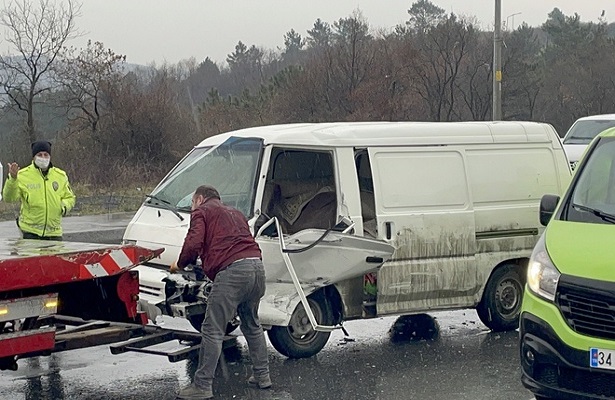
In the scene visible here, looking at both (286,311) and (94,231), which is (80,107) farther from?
(286,311)

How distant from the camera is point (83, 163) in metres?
30.3

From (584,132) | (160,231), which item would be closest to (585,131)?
(584,132)

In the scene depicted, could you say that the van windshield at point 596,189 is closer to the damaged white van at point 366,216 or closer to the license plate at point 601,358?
the license plate at point 601,358

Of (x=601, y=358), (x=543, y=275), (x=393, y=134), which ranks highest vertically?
(x=393, y=134)

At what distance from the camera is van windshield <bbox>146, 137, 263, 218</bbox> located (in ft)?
26.2

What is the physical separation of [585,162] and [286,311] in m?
2.71

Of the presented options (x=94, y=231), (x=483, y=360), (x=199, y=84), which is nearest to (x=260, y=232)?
(x=483, y=360)

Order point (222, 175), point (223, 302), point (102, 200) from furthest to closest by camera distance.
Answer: point (102, 200) → point (222, 175) → point (223, 302)

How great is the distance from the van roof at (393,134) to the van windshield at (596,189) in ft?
6.70

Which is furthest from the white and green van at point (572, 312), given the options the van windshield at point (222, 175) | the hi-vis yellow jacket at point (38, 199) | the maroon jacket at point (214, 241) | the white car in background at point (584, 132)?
the white car in background at point (584, 132)

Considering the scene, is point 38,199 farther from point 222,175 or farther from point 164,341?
point 164,341

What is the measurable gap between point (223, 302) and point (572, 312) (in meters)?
2.63

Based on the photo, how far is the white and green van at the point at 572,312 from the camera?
5.23m

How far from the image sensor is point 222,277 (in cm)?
680
